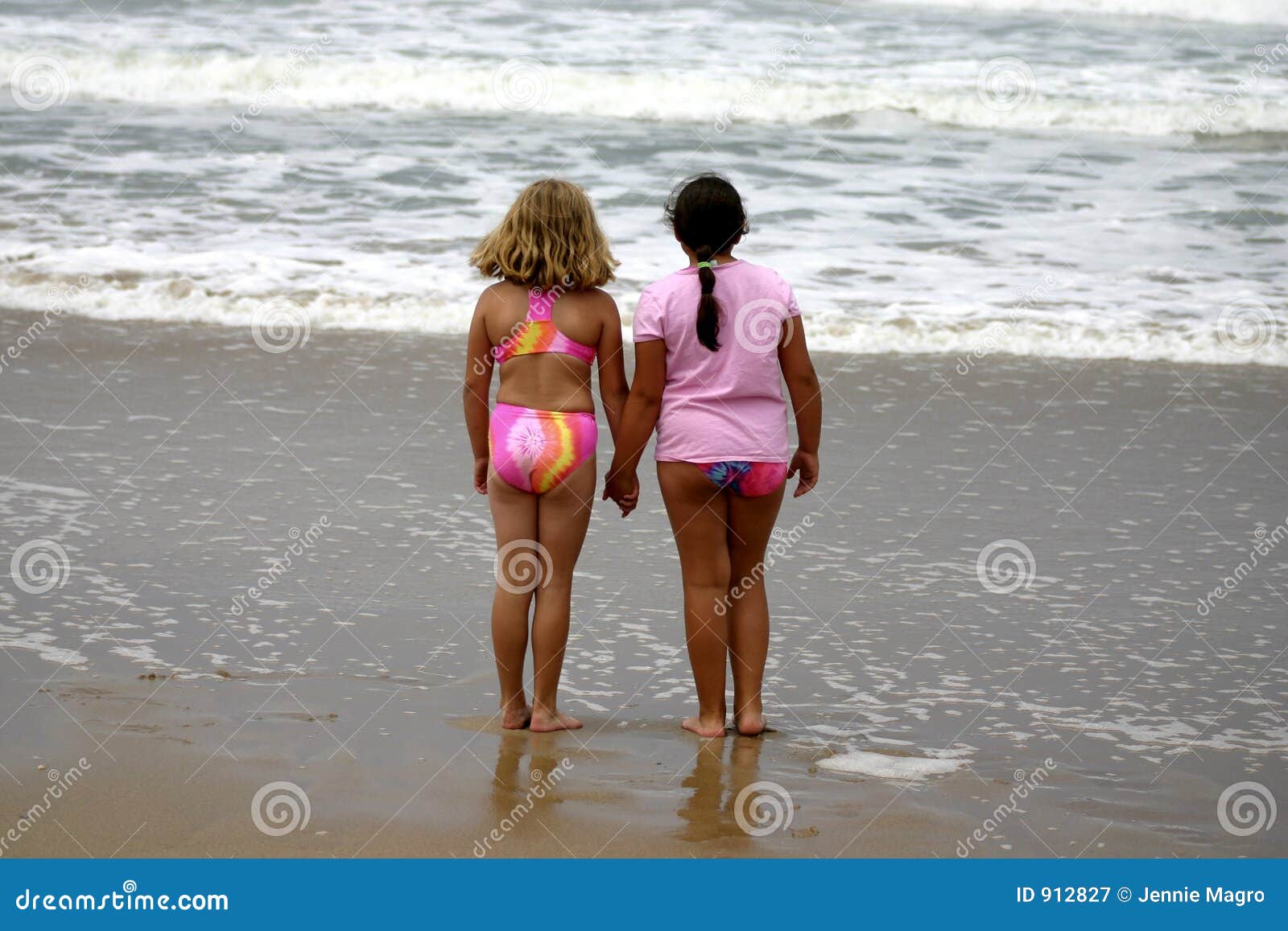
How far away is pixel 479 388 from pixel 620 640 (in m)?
1.04

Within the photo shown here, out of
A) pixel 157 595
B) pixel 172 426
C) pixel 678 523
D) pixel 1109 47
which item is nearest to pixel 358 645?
pixel 157 595

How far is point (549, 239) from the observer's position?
12.1 ft

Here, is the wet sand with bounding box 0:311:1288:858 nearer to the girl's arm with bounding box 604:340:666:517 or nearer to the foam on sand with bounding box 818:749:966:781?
the foam on sand with bounding box 818:749:966:781

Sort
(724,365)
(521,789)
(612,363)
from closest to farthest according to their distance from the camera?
(521,789), (724,365), (612,363)

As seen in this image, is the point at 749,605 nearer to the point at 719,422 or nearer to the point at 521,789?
the point at 719,422

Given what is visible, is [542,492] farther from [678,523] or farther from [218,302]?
[218,302]

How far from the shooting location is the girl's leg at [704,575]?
379cm

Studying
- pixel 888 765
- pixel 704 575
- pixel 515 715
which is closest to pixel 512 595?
pixel 515 715

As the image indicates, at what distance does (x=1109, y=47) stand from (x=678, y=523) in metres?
16.4

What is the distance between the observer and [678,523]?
3824mm

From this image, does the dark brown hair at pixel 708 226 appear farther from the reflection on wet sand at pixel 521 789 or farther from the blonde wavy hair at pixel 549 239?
the reflection on wet sand at pixel 521 789

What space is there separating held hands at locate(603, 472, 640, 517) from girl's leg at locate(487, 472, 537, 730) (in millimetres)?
216

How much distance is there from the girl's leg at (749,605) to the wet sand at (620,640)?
14 cm

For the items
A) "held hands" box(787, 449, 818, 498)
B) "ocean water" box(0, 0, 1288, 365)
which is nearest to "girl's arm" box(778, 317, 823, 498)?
"held hands" box(787, 449, 818, 498)
